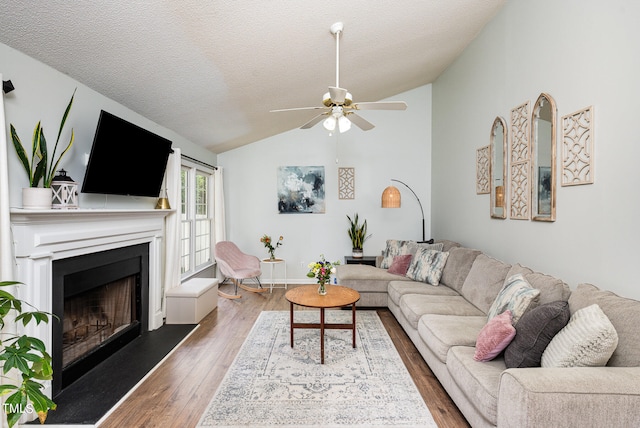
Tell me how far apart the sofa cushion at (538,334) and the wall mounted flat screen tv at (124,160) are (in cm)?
329

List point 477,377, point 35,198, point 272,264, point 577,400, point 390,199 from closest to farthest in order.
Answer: point 577,400, point 477,377, point 35,198, point 390,199, point 272,264

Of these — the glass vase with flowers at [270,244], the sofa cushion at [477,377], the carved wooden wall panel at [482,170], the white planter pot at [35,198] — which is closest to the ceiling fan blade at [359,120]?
the carved wooden wall panel at [482,170]

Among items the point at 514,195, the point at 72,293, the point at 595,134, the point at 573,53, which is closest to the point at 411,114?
the point at 514,195

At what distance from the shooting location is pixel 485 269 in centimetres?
313

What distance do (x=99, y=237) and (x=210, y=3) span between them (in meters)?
2.11

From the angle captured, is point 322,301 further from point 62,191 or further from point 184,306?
point 62,191

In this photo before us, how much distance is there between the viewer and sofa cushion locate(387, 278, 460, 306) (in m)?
3.63

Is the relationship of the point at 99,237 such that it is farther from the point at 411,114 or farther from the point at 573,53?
the point at 411,114

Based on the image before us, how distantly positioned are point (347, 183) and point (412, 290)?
2.59 metres

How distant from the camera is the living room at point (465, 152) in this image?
2.05 meters

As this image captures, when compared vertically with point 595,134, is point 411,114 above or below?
above

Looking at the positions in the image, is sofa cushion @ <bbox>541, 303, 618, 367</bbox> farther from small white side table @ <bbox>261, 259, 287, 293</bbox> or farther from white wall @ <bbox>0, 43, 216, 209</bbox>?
small white side table @ <bbox>261, 259, 287, 293</bbox>

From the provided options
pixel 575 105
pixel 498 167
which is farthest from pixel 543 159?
pixel 498 167

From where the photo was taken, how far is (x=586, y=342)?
1.59m
